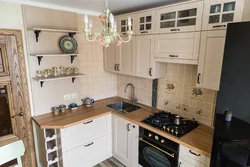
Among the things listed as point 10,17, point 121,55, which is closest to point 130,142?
point 121,55

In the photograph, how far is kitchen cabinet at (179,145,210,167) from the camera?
1693mm

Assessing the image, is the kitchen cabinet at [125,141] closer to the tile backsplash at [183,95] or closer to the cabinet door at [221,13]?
the tile backsplash at [183,95]

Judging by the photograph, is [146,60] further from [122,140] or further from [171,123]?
[122,140]

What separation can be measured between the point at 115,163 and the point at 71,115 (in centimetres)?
111

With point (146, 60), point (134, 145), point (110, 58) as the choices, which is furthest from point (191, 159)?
point (110, 58)

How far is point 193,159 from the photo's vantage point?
178 centimetres

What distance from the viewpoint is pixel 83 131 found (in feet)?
8.07

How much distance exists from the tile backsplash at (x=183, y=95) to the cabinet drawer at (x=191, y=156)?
24.1 inches

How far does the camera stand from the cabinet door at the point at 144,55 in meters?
2.37

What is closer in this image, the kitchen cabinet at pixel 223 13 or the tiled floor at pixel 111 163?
the kitchen cabinet at pixel 223 13

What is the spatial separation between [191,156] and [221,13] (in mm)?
1511

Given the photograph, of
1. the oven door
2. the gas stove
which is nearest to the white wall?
the gas stove

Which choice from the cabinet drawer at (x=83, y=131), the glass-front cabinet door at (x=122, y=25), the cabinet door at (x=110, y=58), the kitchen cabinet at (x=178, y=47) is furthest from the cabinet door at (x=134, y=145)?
the glass-front cabinet door at (x=122, y=25)

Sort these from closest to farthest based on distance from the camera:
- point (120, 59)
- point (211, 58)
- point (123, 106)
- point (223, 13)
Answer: point (223, 13)
point (211, 58)
point (120, 59)
point (123, 106)
